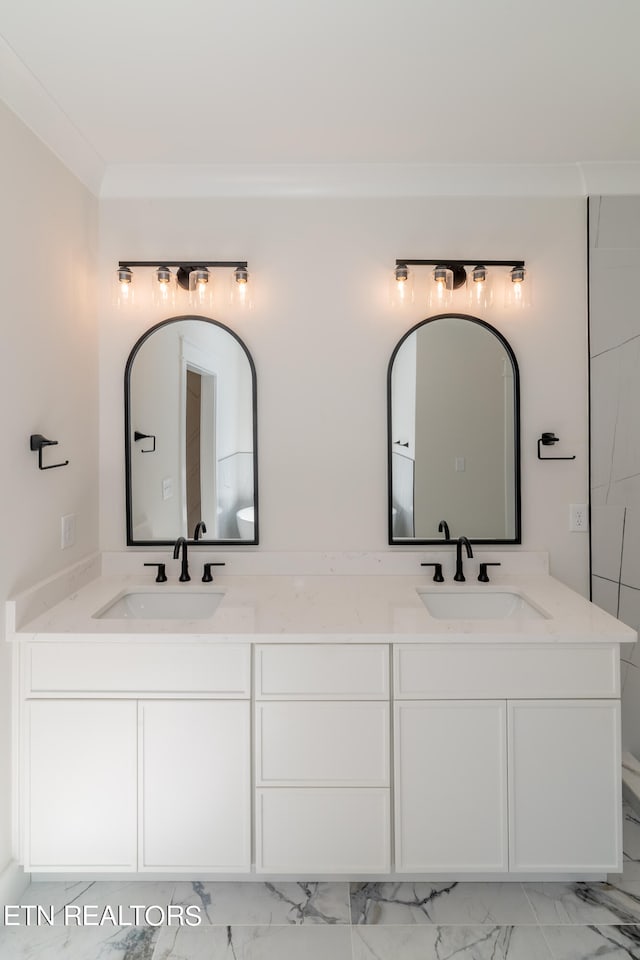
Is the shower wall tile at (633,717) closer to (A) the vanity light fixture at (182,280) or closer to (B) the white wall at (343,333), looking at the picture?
(B) the white wall at (343,333)

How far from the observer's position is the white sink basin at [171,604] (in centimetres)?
227

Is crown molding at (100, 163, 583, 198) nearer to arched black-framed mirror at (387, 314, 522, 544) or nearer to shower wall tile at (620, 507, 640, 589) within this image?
arched black-framed mirror at (387, 314, 522, 544)

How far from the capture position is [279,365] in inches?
96.3

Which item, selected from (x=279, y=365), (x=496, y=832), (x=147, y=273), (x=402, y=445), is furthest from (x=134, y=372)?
(x=496, y=832)

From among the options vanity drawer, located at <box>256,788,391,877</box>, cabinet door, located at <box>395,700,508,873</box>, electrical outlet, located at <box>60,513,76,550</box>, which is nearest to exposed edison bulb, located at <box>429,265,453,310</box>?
cabinet door, located at <box>395,700,508,873</box>

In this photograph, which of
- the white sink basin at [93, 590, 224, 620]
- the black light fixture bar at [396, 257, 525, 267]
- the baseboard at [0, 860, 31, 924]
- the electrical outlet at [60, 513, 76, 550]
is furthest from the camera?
the black light fixture bar at [396, 257, 525, 267]

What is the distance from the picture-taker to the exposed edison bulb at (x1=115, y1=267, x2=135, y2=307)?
2.36m

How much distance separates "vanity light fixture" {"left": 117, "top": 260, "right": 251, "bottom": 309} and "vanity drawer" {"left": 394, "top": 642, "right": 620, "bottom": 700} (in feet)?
5.06

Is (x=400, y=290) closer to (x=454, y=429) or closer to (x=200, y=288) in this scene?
(x=454, y=429)

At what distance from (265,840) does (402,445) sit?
147 centimetres

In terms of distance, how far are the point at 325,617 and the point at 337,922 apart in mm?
868

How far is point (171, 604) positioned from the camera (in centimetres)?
229

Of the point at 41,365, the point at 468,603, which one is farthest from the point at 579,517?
the point at 41,365

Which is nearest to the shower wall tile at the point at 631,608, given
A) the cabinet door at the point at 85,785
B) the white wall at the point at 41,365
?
the cabinet door at the point at 85,785
